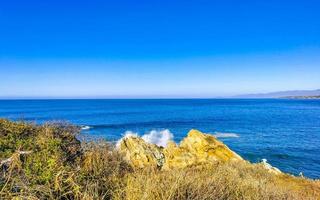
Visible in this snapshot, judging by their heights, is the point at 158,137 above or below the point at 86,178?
below

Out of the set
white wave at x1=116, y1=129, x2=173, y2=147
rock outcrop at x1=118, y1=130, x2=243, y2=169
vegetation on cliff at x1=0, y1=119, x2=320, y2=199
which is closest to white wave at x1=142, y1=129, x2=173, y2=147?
white wave at x1=116, y1=129, x2=173, y2=147

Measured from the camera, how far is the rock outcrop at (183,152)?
17391 millimetres

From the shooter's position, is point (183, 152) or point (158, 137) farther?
point (158, 137)

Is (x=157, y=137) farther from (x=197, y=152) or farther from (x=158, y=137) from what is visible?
(x=197, y=152)

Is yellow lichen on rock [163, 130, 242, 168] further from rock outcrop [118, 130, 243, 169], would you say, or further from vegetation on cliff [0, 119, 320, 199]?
vegetation on cliff [0, 119, 320, 199]

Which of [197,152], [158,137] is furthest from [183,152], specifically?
[158,137]

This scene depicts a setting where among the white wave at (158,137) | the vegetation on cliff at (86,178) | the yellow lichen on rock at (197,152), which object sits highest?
the vegetation on cliff at (86,178)

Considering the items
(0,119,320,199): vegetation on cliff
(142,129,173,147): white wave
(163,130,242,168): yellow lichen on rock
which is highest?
(0,119,320,199): vegetation on cliff

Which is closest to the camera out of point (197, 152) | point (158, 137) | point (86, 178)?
point (86, 178)

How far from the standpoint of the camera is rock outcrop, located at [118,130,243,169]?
57.1 feet

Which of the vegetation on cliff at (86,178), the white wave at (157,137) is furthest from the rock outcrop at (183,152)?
the white wave at (157,137)

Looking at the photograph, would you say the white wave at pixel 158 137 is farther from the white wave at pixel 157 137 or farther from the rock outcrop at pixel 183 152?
the rock outcrop at pixel 183 152

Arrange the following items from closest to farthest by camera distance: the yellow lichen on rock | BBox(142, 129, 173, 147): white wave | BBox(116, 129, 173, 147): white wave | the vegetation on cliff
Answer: the vegetation on cliff → the yellow lichen on rock → BBox(116, 129, 173, 147): white wave → BBox(142, 129, 173, 147): white wave

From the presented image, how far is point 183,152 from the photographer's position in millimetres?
18328
